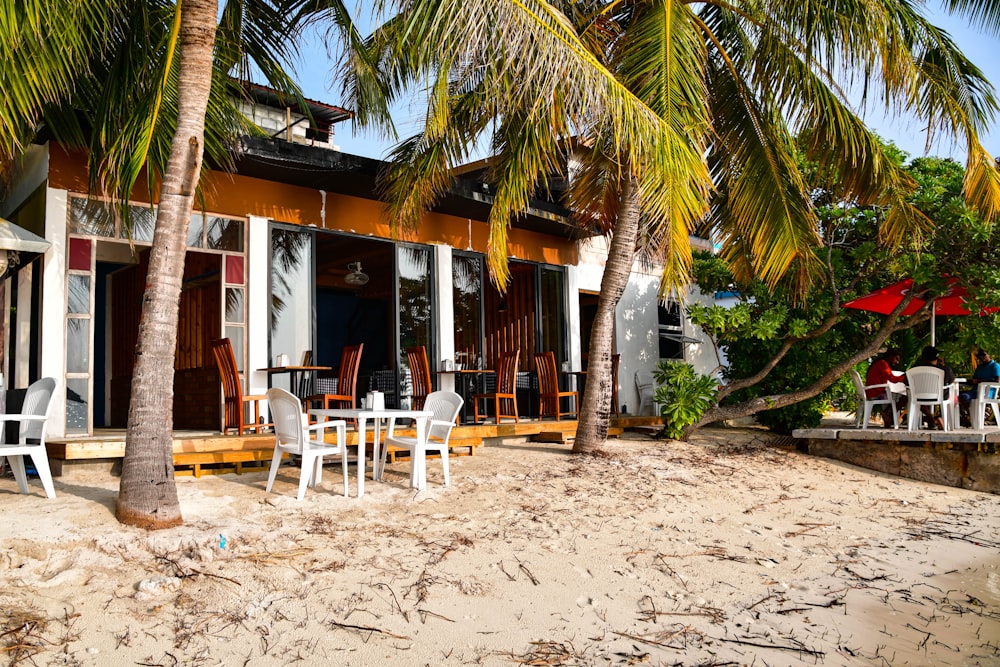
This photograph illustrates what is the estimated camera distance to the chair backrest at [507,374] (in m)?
9.07

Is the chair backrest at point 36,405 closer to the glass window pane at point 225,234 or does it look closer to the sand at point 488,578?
the sand at point 488,578

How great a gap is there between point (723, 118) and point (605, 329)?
2.45m

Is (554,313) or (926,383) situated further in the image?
(554,313)

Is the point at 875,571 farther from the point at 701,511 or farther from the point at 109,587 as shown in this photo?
the point at 109,587

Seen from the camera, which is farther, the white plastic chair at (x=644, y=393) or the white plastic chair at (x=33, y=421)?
the white plastic chair at (x=644, y=393)

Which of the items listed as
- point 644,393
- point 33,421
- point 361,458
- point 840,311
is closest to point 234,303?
point 33,421

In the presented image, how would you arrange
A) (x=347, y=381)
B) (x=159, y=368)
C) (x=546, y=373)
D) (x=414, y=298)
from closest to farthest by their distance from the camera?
(x=159, y=368) < (x=347, y=381) < (x=414, y=298) < (x=546, y=373)

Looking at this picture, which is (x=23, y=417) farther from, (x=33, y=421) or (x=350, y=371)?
(x=350, y=371)

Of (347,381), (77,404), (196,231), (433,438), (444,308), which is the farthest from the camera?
(444,308)

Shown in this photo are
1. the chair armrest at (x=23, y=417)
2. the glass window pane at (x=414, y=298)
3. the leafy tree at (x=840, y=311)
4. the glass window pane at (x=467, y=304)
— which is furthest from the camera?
the glass window pane at (x=467, y=304)

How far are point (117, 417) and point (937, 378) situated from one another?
9.56 m

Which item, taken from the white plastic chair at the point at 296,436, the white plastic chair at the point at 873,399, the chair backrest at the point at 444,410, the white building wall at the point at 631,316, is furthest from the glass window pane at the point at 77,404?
the white plastic chair at the point at 873,399

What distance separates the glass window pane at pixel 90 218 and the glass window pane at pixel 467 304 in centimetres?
392

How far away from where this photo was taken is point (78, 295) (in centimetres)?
685
